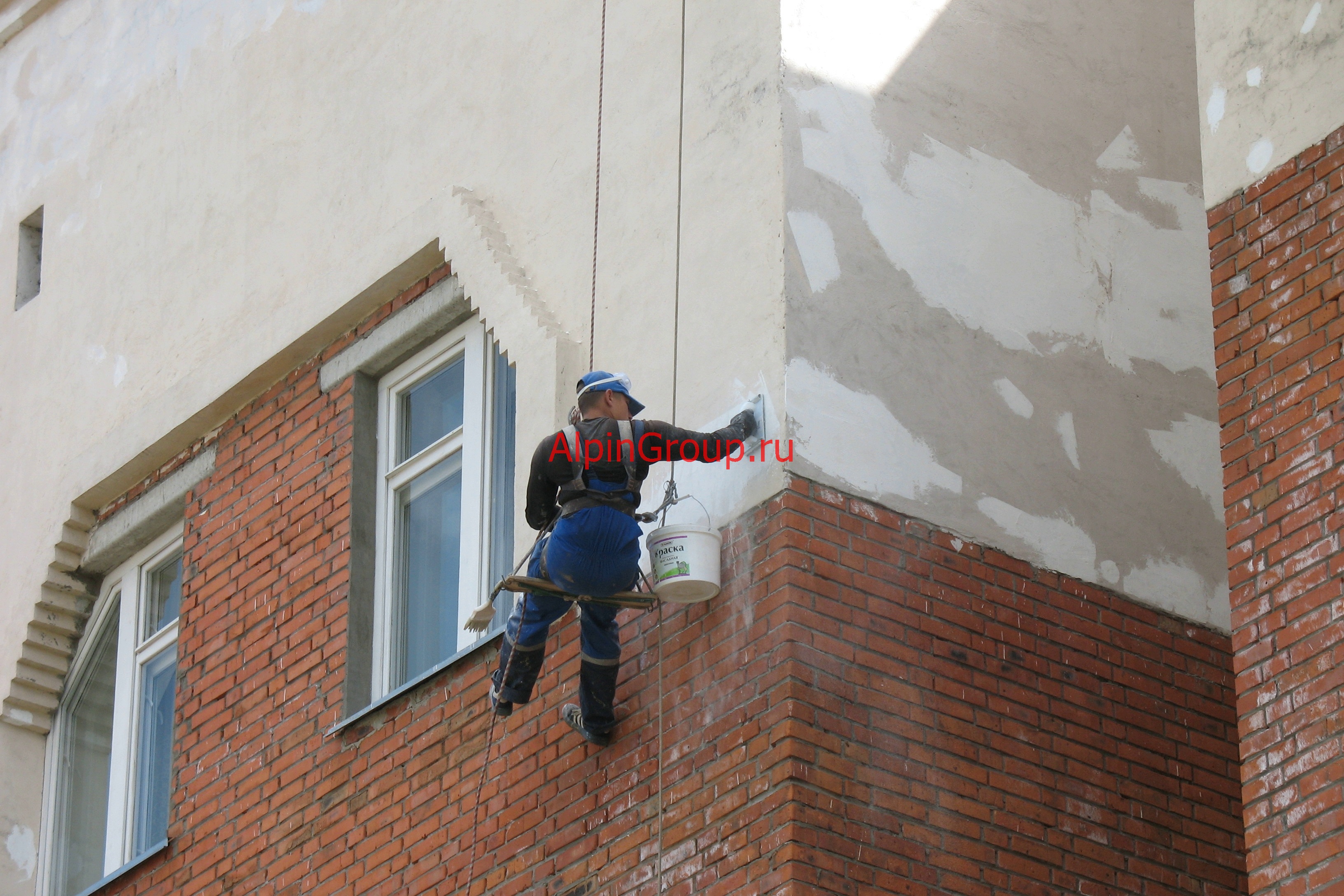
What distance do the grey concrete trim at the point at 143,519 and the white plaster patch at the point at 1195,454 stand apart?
5377 millimetres

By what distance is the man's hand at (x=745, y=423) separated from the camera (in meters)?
8.78

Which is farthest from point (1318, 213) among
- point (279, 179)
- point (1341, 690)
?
point (279, 179)

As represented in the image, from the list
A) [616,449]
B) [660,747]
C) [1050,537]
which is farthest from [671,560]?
[1050,537]

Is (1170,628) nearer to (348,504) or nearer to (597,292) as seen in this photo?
(597,292)

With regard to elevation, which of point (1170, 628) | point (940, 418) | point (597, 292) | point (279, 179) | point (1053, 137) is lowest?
point (1170, 628)

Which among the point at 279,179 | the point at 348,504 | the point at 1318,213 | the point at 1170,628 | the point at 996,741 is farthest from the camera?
the point at 279,179

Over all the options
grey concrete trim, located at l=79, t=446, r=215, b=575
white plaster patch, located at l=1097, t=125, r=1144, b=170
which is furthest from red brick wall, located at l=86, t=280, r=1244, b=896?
white plaster patch, located at l=1097, t=125, r=1144, b=170

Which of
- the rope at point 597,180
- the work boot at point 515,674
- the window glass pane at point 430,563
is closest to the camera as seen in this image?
the work boot at point 515,674

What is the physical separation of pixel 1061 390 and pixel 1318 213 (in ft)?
8.14

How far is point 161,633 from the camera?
12.5m

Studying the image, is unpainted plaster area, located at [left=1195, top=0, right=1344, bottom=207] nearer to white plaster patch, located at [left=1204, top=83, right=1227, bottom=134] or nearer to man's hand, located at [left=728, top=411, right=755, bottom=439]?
white plaster patch, located at [left=1204, top=83, right=1227, bottom=134]

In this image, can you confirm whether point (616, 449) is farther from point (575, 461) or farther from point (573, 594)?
point (573, 594)

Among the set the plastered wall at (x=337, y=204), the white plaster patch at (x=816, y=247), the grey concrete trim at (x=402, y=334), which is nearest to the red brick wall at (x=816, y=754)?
the plastered wall at (x=337, y=204)

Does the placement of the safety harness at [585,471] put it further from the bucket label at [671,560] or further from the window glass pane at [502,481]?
the window glass pane at [502,481]
